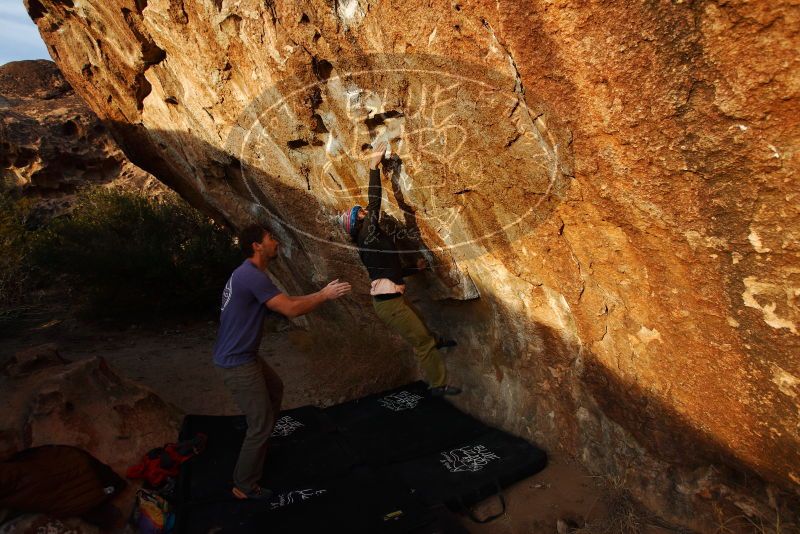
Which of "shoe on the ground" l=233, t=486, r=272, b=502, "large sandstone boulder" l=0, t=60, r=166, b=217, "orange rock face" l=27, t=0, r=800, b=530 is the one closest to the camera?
"orange rock face" l=27, t=0, r=800, b=530

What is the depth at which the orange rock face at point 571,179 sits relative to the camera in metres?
1.80

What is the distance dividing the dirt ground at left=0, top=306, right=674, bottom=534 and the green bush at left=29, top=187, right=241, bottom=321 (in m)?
0.33

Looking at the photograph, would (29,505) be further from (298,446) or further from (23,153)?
(23,153)

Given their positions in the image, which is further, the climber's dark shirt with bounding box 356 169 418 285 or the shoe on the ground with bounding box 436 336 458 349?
the shoe on the ground with bounding box 436 336 458 349

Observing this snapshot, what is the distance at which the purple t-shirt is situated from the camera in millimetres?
2783

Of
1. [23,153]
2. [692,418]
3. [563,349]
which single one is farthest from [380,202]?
[23,153]

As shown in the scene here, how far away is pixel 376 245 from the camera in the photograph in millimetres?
3656

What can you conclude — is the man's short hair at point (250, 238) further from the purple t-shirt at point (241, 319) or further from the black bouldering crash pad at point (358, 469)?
the black bouldering crash pad at point (358, 469)

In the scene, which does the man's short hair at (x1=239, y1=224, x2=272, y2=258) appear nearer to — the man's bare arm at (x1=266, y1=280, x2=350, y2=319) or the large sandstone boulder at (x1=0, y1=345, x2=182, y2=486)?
the man's bare arm at (x1=266, y1=280, x2=350, y2=319)

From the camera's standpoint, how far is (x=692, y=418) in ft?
8.22

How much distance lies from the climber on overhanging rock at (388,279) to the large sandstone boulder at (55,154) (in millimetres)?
9672

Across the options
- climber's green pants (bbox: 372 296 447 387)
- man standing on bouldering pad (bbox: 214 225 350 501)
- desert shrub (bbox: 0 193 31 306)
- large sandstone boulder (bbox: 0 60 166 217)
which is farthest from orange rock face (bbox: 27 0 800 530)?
large sandstone boulder (bbox: 0 60 166 217)

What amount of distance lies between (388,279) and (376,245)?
26cm

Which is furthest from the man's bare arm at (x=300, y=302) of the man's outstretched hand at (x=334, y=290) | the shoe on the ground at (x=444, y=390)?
the shoe on the ground at (x=444, y=390)
